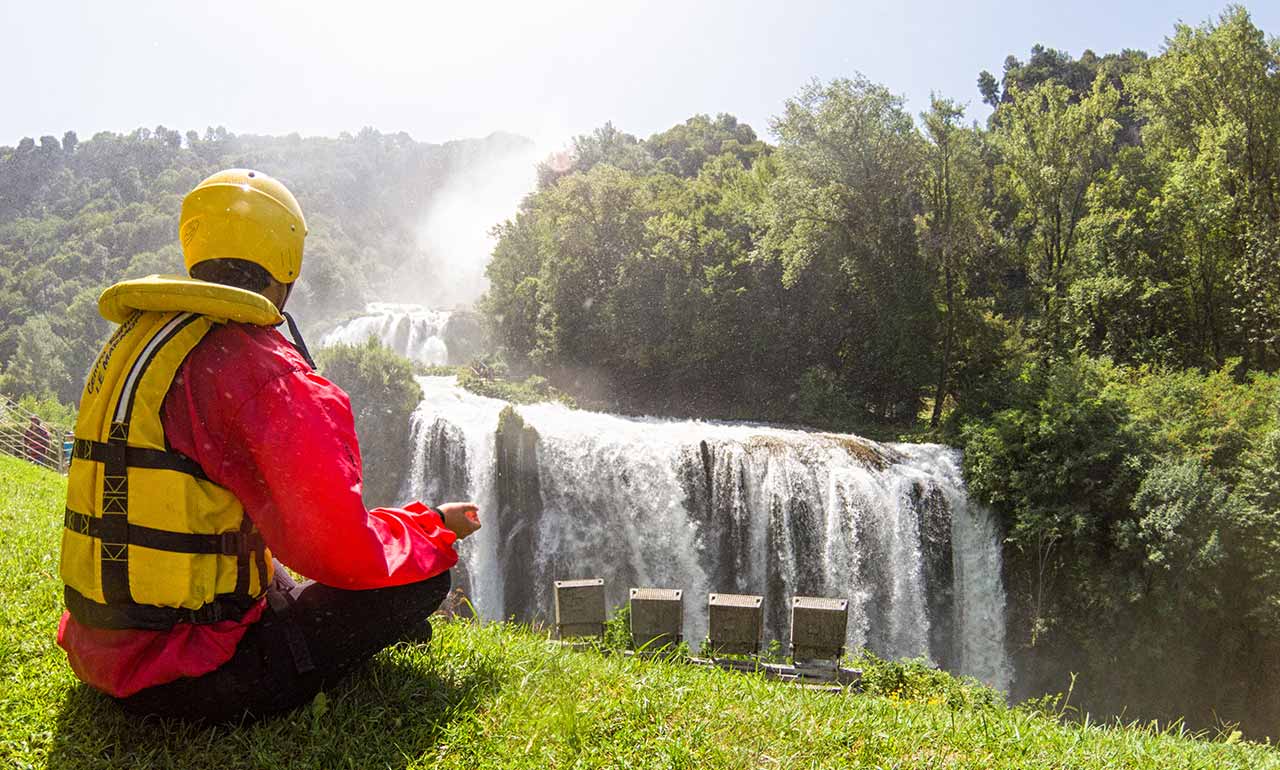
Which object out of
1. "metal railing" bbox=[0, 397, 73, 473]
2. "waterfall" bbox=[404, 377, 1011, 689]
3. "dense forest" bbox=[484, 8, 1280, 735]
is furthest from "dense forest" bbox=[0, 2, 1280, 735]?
"metal railing" bbox=[0, 397, 73, 473]

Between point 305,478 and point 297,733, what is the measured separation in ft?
3.26

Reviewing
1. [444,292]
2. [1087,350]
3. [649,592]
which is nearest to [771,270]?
[1087,350]

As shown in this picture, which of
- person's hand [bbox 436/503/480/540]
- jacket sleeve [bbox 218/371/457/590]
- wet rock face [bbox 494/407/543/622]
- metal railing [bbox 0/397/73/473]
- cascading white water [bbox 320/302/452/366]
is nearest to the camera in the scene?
jacket sleeve [bbox 218/371/457/590]

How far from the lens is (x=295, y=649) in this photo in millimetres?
2211

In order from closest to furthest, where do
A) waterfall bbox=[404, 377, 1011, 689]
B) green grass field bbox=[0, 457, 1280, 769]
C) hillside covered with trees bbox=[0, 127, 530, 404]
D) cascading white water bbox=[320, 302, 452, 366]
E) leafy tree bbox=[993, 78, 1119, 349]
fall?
1. green grass field bbox=[0, 457, 1280, 769]
2. waterfall bbox=[404, 377, 1011, 689]
3. leafy tree bbox=[993, 78, 1119, 349]
4. cascading white water bbox=[320, 302, 452, 366]
5. hillside covered with trees bbox=[0, 127, 530, 404]

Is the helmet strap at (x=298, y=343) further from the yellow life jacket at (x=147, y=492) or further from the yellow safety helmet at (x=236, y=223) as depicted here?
the yellow life jacket at (x=147, y=492)

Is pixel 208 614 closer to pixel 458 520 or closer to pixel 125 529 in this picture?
pixel 125 529

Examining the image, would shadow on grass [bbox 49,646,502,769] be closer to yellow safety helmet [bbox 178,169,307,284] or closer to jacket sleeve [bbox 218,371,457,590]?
jacket sleeve [bbox 218,371,457,590]

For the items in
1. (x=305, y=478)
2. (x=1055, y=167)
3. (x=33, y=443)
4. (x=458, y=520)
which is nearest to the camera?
(x=305, y=478)

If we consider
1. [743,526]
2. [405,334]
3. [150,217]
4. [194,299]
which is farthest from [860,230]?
[150,217]

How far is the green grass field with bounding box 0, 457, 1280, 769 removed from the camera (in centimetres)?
225

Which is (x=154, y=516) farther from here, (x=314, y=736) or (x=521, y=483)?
(x=521, y=483)

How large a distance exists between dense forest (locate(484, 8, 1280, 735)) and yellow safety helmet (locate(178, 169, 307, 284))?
1654 cm

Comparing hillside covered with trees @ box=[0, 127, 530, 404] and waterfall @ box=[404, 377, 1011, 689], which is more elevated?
hillside covered with trees @ box=[0, 127, 530, 404]
